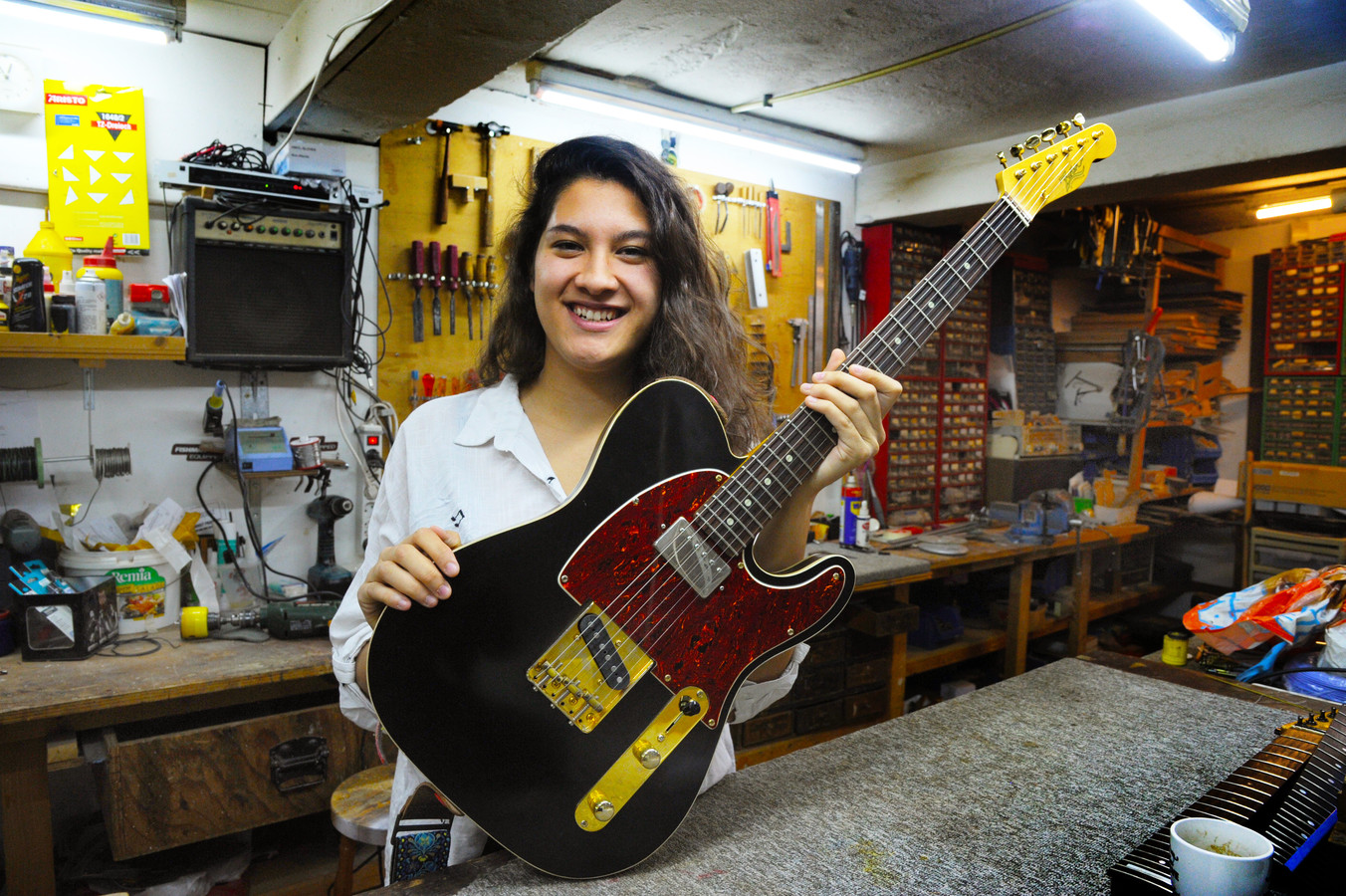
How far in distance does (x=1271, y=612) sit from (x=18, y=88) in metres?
3.55

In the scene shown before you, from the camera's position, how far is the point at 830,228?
14.2 feet

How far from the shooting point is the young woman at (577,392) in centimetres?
103

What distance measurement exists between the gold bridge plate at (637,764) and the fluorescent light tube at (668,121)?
268cm

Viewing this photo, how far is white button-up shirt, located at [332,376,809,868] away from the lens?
3.58 feet

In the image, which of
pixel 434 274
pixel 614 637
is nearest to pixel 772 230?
pixel 434 274

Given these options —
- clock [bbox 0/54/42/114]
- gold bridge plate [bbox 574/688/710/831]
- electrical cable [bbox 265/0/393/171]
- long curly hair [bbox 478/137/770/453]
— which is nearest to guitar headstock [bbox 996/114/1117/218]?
long curly hair [bbox 478/137/770/453]

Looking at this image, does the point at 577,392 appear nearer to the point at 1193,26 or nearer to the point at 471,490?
the point at 471,490

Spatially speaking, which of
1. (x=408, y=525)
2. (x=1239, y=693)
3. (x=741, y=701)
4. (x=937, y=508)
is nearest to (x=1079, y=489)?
(x=937, y=508)

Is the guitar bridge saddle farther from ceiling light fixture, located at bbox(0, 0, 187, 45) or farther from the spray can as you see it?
the spray can

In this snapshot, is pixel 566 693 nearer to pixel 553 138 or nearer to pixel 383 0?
pixel 383 0

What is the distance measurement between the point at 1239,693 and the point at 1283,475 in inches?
152

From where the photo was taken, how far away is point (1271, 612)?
1.75 m

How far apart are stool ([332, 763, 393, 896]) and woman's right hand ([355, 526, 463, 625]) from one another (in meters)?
0.96

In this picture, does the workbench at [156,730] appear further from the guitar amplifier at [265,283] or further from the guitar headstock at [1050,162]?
the guitar headstock at [1050,162]
